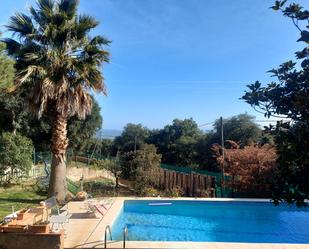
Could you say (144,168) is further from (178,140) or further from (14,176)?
(178,140)

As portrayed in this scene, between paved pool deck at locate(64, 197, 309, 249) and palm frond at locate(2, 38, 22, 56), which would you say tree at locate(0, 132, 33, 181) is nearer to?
palm frond at locate(2, 38, 22, 56)

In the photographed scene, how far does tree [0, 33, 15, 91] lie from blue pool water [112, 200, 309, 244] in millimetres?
7057

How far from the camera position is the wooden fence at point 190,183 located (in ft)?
64.4

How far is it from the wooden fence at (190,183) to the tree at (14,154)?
25.1 feet

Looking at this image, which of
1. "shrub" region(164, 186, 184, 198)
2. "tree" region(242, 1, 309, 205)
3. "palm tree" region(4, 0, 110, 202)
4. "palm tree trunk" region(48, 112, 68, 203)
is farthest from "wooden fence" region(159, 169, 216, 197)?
"tree" region(242, 1, 309, 205)

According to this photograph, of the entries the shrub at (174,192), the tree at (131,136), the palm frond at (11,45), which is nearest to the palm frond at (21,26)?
the palm frond at (11,45)

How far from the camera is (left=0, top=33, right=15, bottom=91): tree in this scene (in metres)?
13.7

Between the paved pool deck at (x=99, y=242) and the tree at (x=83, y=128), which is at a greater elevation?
the tree at (x=83, y=128)

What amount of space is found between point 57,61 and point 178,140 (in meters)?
19.4

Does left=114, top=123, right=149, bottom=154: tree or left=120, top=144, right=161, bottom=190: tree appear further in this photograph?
left=114, top=123, right=149, bottom=154: tree

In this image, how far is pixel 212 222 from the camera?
50.8 ft

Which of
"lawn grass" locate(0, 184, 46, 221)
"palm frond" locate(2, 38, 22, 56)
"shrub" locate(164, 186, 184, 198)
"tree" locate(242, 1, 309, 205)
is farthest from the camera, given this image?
"shrub" locate(164, 186, 184, 198)

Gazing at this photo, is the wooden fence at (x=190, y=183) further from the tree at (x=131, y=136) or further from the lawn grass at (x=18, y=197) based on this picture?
the tree at (x=131, y=136)

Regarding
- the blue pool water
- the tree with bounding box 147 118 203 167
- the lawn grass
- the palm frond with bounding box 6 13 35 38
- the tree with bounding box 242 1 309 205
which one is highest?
the palm frond with bounding box 6 13 35 38
